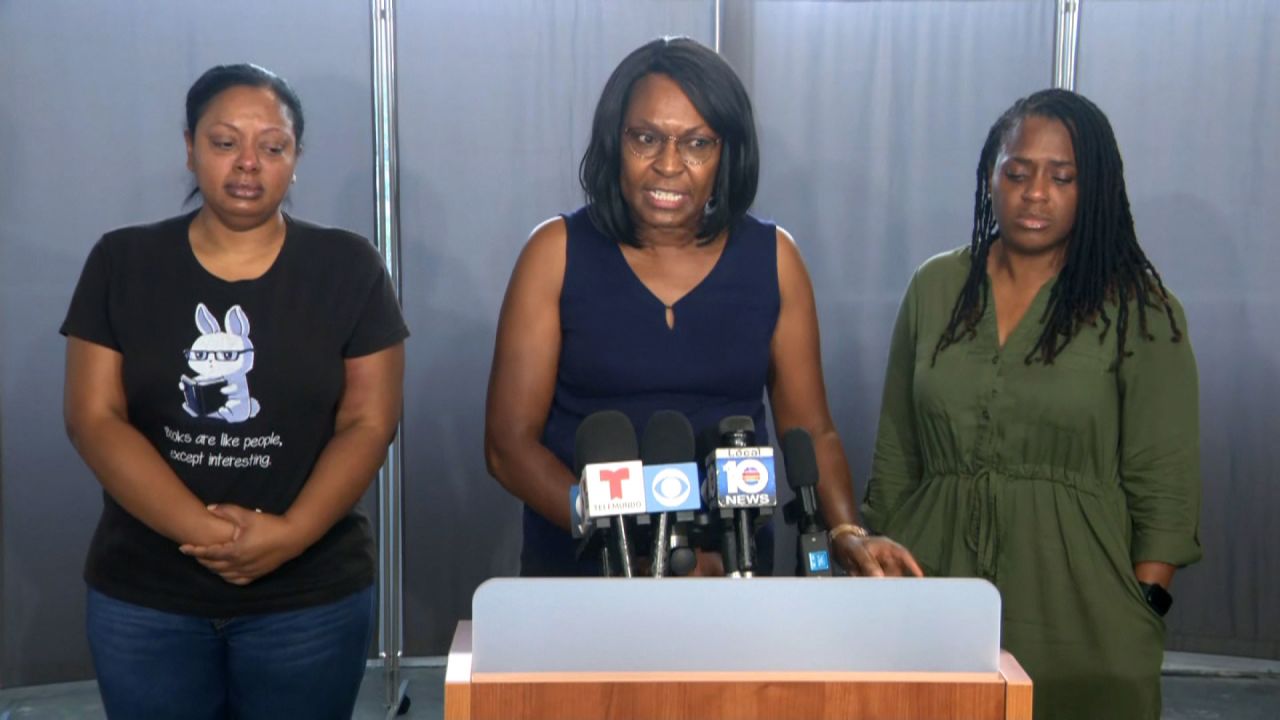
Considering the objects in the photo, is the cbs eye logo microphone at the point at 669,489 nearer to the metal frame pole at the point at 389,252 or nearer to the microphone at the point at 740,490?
the microphone at the point at 740,490

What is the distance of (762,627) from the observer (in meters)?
1.46

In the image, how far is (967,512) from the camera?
8.45ft

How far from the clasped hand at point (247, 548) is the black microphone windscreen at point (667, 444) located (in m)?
0.85

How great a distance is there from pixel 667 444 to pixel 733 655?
286 mm

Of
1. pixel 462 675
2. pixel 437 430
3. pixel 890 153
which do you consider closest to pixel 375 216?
pixel 437 430

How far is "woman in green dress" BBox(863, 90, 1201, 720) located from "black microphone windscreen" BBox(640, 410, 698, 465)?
108cm

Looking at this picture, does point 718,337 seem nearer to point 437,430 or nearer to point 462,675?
point 462,675

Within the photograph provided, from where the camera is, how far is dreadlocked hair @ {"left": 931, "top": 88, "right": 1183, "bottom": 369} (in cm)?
256

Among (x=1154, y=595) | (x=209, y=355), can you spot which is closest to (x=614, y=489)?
(x=209, y=355)

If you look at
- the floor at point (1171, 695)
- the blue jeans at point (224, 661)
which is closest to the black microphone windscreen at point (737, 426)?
the blue jeans at point (224, 661)

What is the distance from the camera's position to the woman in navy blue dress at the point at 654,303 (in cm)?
227

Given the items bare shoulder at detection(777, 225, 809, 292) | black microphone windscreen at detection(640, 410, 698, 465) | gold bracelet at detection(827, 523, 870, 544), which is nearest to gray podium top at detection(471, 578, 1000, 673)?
black microphone windscreen at detection(640, 410, 698, 465)

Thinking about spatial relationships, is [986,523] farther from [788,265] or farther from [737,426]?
[737,426]

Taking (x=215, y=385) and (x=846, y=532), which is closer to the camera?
(x=846, y=532)
